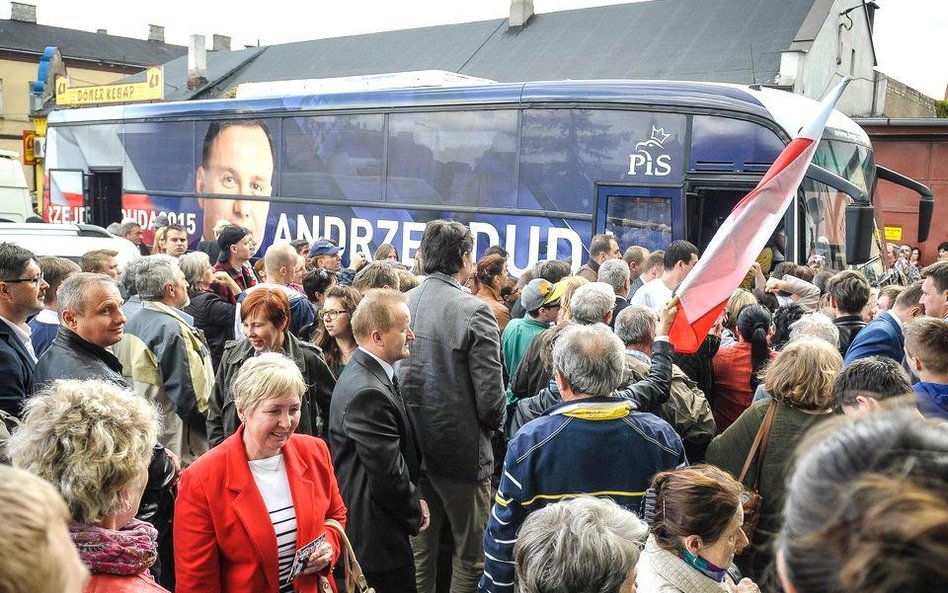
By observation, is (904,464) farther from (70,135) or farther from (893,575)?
(70,135)

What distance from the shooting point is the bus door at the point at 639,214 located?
9.93m

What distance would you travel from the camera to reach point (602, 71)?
95.0ft

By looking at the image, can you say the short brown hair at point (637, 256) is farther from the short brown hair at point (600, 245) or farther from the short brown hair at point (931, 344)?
the short brown hair at point (931, 344)

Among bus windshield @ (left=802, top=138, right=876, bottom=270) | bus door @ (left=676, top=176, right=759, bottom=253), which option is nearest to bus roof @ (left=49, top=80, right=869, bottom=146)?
bus windshield @ (left=802, top=138, right=876, bottom=270)

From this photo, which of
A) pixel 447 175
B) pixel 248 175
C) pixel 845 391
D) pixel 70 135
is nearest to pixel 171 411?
Answer: pixel 845 391

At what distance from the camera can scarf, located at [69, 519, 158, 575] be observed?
91.3 inches

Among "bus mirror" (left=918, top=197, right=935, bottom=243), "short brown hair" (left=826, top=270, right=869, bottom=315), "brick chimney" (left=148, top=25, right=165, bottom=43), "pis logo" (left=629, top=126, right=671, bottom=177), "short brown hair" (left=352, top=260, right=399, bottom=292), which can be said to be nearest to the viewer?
"short brown hair" (left=352, top=260, right=399, bottom=292)

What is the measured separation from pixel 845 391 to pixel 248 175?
12.4 meters

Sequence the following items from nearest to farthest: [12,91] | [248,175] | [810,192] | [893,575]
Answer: [893,575]
[810,192]
[248,175]
[12,91]

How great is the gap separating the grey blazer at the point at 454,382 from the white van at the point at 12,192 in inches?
564

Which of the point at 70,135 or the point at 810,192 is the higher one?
the point at 70,135

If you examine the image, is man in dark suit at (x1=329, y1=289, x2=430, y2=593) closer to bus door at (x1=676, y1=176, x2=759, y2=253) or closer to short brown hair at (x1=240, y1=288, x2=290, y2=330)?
short brown hair at (x1=240, y1=288, x2=290, y2=330)

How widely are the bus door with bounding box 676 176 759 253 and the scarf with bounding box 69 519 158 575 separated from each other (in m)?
8.24

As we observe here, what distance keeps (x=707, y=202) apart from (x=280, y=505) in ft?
26.2
